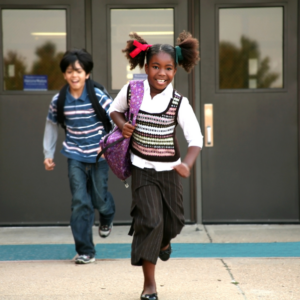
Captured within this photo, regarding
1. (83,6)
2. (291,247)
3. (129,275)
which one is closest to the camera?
(129,275)

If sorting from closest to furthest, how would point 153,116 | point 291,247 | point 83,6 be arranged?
point 153,116 → point 291,247 → point 83,6

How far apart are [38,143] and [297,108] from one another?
304cm

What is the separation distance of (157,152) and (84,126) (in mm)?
1263

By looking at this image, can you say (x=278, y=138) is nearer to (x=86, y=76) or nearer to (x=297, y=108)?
(x=297, y=108)

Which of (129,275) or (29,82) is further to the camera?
(29,82)

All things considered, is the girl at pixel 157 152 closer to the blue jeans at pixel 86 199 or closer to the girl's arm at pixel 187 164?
the girl's arm at pixel 187 164

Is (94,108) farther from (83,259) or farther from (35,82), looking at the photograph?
(35,82)

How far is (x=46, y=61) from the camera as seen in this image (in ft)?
21.1

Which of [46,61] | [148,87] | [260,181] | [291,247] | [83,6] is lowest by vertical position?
[291,247]

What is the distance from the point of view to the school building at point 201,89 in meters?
6.36

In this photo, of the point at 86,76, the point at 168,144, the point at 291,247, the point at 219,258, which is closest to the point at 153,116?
the point at 168,144

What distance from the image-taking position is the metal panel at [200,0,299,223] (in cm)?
641

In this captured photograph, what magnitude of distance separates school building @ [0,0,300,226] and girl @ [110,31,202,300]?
2.56m

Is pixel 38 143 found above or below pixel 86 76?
below
